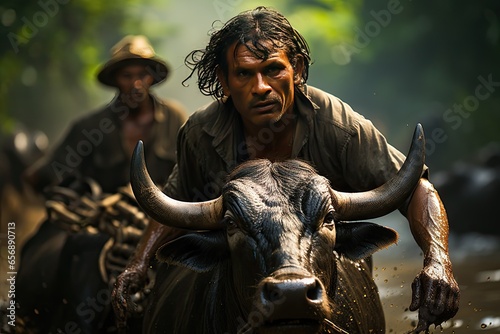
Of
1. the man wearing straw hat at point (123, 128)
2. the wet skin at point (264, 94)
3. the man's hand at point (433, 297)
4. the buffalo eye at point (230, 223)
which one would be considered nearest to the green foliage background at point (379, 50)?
the man wearing straw hat at point (123, 128)

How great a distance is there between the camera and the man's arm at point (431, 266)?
368 centimetres

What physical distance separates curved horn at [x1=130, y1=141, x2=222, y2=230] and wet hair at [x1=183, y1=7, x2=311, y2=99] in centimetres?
96

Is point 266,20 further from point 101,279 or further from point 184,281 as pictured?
point 101,279

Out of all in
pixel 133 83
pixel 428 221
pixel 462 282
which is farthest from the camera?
pixel 133 83

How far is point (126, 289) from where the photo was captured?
448 centimetres

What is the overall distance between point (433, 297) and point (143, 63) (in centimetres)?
538

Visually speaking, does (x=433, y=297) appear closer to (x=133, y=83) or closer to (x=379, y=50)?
(x=133, y=83)

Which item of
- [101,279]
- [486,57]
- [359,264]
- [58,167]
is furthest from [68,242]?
[486,57]

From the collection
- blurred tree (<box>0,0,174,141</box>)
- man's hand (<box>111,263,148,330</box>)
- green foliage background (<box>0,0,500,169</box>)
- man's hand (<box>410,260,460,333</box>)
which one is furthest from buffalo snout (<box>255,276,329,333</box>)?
blurred tree (<box>0,0,174,141</box>)

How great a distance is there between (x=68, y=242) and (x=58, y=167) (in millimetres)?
2104

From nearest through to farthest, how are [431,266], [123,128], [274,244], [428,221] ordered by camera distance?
[274,244] → [431,266] → [428,221] → [123,128]

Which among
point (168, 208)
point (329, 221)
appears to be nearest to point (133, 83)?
point (168, 208)

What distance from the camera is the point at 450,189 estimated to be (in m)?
13.3

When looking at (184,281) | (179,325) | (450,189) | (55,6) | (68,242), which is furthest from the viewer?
(55,6)
